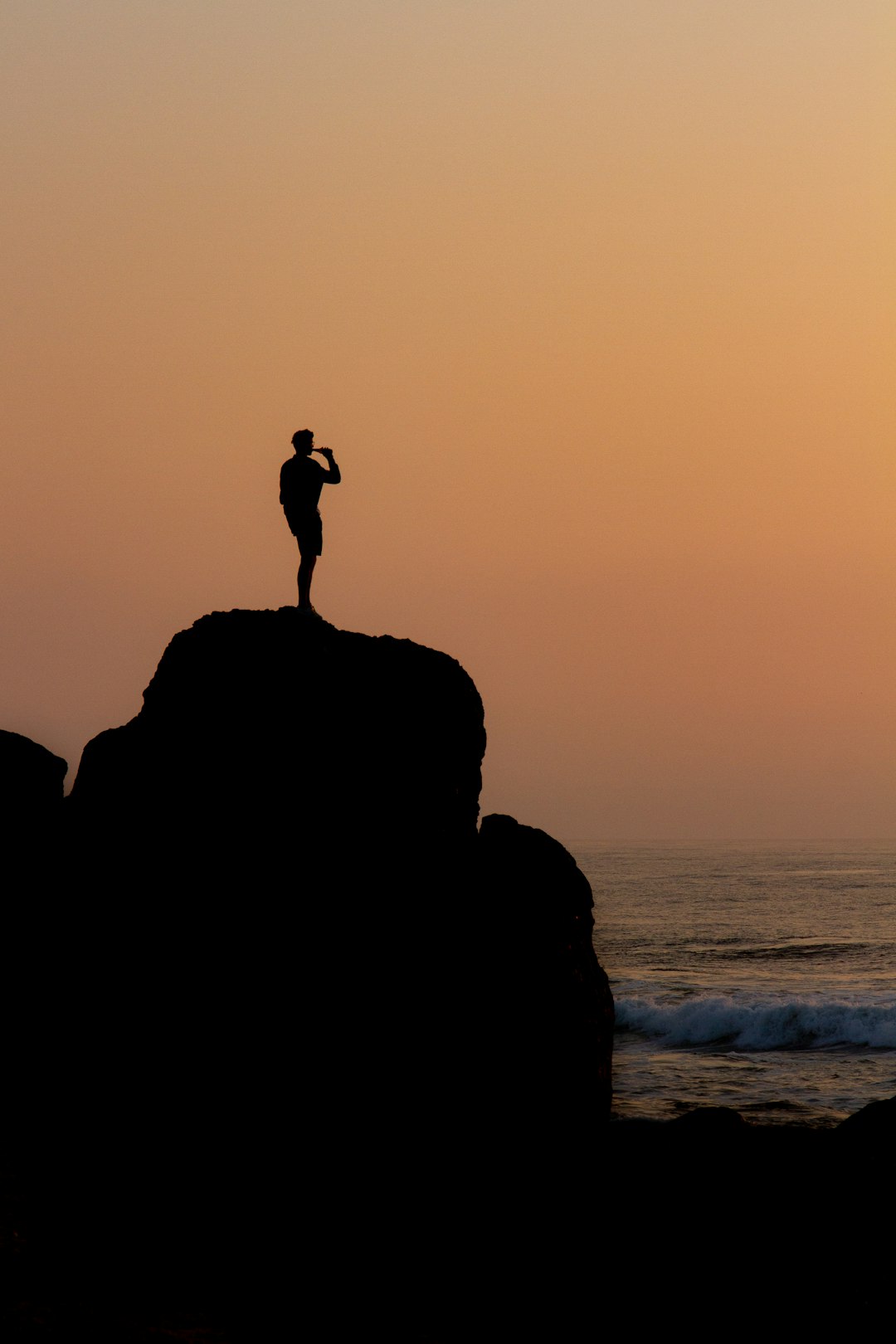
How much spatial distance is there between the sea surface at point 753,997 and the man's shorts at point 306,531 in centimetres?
1295

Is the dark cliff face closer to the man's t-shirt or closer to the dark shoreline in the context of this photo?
the man's t-shirt

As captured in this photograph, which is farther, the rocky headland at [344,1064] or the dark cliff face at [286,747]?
the dark cliff face at [286,747]

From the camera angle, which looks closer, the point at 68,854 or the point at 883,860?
the point at 68,854

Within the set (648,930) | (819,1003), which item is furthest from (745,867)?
(819,1003)

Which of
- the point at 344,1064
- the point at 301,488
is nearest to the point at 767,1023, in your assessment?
the point at 344,1064

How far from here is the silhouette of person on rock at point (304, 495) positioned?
16344mm

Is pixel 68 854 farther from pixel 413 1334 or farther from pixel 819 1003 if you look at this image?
pixel 819 1003

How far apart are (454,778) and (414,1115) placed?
374 centimetres

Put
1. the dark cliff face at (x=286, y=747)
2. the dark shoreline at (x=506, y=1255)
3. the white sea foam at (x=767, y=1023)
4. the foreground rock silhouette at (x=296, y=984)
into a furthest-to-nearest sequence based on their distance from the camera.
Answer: the white sea foam at (x=767, y=1023) → the dark cliff face at (x=286, y=747) → the foreground rock silhouette at (x=296, y=984) → the dark shoreline at (x=506, y=1255)

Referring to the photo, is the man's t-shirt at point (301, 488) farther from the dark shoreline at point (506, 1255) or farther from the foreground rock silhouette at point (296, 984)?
the dark shoreline at point (506, 1255)

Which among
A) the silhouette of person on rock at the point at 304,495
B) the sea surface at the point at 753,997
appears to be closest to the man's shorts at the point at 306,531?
the silhouette of person on rock at the point at 304,495

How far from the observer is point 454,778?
50.4ft

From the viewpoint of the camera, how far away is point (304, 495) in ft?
53.6

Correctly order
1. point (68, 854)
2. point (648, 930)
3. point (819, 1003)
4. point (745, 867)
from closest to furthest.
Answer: point (68, 854) → point (819, 1003) → point (648, 930) → point (745, 867)
